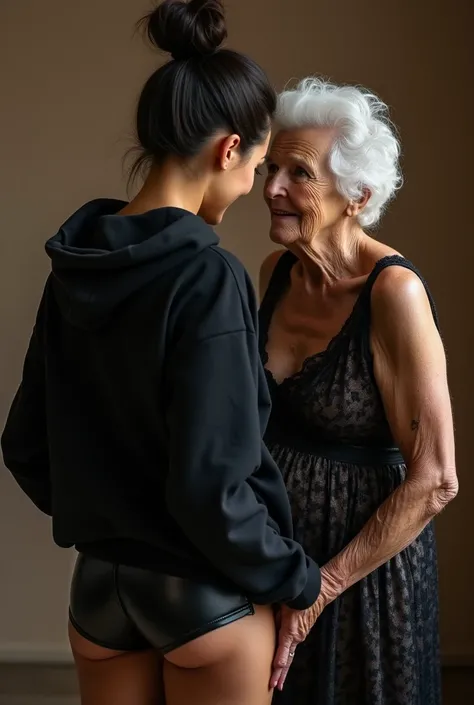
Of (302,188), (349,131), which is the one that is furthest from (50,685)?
(349,131)

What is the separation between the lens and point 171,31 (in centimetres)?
117

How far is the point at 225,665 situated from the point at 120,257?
1.92 ft

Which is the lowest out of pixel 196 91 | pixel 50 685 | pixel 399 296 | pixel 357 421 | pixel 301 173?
pixel 50 685

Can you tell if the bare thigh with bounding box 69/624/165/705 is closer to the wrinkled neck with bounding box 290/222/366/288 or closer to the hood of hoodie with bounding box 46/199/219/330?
the hood of hoodie with bounding box 46/199/219/330

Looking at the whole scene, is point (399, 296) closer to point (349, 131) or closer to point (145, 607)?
point (349, 131)

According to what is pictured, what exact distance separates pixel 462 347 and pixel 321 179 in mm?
1077

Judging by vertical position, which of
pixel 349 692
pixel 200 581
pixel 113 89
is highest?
pixel 113 89

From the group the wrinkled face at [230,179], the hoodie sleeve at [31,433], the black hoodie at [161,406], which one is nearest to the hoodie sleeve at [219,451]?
the black hoodie at [161,406]

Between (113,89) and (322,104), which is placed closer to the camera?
(322,104)

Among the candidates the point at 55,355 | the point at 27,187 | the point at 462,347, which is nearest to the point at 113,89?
the point at 27,187

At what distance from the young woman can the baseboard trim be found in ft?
4.98

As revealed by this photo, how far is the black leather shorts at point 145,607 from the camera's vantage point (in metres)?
1.18

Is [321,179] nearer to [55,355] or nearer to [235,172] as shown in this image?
[235,172]

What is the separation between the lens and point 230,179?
3.95 feet
